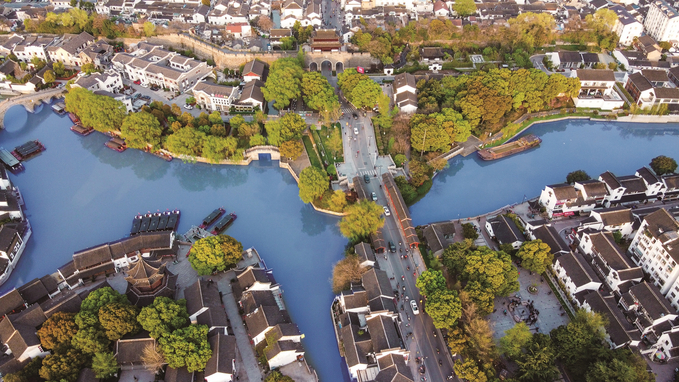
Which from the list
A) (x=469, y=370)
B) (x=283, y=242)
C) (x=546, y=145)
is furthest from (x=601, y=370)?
(x=546, y=145)

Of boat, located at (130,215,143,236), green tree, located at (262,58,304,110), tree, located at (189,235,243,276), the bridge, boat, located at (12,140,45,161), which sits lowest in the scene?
tree, located at (189,235,243,276)

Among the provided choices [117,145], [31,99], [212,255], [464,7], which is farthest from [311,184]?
[464,7]

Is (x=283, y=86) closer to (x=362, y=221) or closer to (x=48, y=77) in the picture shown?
(x=362, y=221)

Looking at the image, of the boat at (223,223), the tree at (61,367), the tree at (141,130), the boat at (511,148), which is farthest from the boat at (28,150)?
the boat at (511,148)

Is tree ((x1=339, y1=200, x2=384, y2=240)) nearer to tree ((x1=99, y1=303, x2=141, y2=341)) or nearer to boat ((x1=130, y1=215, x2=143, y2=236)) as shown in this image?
tree ((x1=99, y1=303, x2=141, y2=341))

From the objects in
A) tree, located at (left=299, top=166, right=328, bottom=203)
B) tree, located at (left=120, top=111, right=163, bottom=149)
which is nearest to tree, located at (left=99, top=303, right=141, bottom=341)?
tree, located at (left=299, top=166, right=328, bottom=203)

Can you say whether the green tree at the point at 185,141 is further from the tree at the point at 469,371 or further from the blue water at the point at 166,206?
the tree at the point at 469,371
